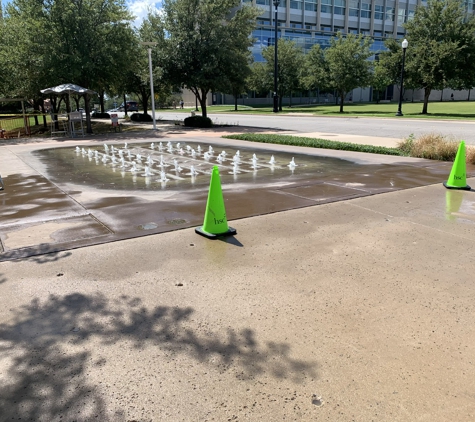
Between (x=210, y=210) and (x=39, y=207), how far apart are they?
345 cm

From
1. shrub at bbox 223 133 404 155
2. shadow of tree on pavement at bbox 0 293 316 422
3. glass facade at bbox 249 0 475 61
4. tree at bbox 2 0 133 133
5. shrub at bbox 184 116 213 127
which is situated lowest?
shadow of tree on pavement at bbox 0 293 316 422

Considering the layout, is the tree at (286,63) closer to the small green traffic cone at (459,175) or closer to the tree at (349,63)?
the tree at (349,63)

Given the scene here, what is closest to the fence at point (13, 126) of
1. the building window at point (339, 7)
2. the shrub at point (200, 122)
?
the shrub at point (200, 122)

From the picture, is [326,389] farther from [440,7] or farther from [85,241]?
[440,7]

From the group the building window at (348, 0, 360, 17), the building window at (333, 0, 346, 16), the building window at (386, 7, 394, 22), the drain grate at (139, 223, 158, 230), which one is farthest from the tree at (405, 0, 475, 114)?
the building window at (386, 7, 394, 22)

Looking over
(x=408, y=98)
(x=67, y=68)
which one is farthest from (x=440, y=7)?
(x=408, y=98)

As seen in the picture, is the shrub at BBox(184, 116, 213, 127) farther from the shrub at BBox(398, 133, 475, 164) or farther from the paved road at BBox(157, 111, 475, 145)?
the shrub at BBox(398, 133, 475, 164)

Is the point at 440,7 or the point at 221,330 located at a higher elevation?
the point at 440,7

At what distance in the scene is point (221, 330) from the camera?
11.1 feet

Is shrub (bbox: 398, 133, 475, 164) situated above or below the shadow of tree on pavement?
above

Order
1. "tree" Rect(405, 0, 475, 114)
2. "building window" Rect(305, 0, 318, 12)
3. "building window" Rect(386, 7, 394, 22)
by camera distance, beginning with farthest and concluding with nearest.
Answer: "building window" Rect(386, 7, 394, 22) < "building window" Rect(305, 0, 318, 12) < "tree" Rect(405, 0, 475, 114)

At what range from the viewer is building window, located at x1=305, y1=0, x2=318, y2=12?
7244cm

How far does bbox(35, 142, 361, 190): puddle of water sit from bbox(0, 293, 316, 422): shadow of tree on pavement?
519 cm

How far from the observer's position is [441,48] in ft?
109
